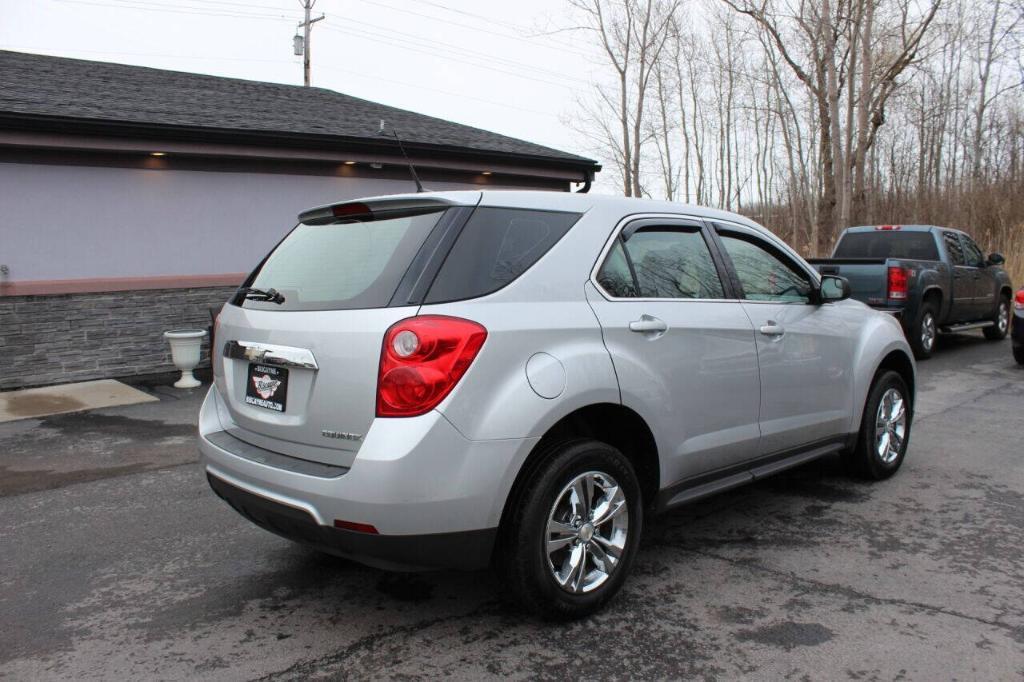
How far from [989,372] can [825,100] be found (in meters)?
15.4

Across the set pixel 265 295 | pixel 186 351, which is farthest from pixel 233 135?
pixel 265 295

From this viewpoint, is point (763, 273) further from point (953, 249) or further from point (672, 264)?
point (953, 249)

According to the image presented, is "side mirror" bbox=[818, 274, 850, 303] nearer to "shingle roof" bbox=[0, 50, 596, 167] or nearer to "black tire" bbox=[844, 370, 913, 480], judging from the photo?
"black tire" bbox=[844, 370, 913, 480]

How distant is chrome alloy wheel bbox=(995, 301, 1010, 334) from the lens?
1359cm

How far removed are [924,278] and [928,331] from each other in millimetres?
794

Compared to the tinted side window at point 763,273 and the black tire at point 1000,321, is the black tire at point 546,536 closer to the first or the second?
the tinted side window at point 763,273

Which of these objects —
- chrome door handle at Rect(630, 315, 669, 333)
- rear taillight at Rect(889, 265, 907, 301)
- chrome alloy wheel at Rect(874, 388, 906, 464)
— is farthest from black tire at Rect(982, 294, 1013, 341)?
chrome door handle at Rect(630, 315, 669, 333)

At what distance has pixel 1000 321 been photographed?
44.8ft

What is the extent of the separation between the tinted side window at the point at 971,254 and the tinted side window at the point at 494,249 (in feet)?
37.7

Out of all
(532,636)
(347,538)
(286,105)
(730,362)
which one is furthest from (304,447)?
(286,105)

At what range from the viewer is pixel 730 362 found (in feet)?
12.8

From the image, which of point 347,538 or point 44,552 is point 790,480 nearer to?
point 347,538

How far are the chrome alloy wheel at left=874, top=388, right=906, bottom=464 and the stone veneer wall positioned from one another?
8.23 metres

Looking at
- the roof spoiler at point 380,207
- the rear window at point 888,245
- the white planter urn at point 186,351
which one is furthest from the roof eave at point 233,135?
the roof spoiler at point 380,207
